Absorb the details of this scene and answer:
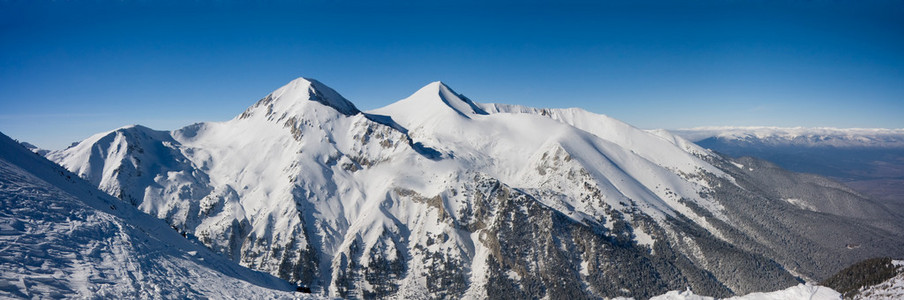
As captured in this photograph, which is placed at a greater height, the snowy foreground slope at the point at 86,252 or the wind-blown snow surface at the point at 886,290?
the snowy foreground slope at the point at 86,252

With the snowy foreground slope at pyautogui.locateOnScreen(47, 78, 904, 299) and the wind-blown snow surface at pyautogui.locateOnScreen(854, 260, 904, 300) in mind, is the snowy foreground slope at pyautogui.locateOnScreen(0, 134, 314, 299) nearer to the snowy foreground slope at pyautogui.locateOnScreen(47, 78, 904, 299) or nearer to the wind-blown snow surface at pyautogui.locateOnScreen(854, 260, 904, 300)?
the wind-blown snow surface at pyautogui.locateOnScreen(854, 260, 904, 300)

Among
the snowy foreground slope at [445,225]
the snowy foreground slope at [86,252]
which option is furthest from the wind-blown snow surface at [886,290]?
the snowy foreground slope at [445,225]

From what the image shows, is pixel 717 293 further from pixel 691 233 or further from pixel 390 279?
pixel 390 279

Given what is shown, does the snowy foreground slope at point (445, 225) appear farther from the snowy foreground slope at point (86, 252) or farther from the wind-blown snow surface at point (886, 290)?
the snowy foreground slope at point (86, 252)

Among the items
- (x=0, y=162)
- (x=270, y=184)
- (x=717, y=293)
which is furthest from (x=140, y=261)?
(x=717, y=293)

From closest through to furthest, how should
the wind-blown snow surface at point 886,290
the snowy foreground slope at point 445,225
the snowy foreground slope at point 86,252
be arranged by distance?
1. the snowy foreground slope at point 86,252
2. the wind-blown snow surface at point 886,290
3. the snowy foreground slope at point 445,225

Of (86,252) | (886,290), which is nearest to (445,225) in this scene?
(886,290)

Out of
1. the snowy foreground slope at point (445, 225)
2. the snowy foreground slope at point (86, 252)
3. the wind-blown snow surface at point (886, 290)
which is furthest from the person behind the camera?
the snowy foreground slope at point (445, 225)

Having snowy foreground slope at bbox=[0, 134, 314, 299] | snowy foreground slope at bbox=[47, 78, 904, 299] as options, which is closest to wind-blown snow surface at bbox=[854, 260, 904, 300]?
snowy foreground slope at bbox=[0, 134, 314, 299]
